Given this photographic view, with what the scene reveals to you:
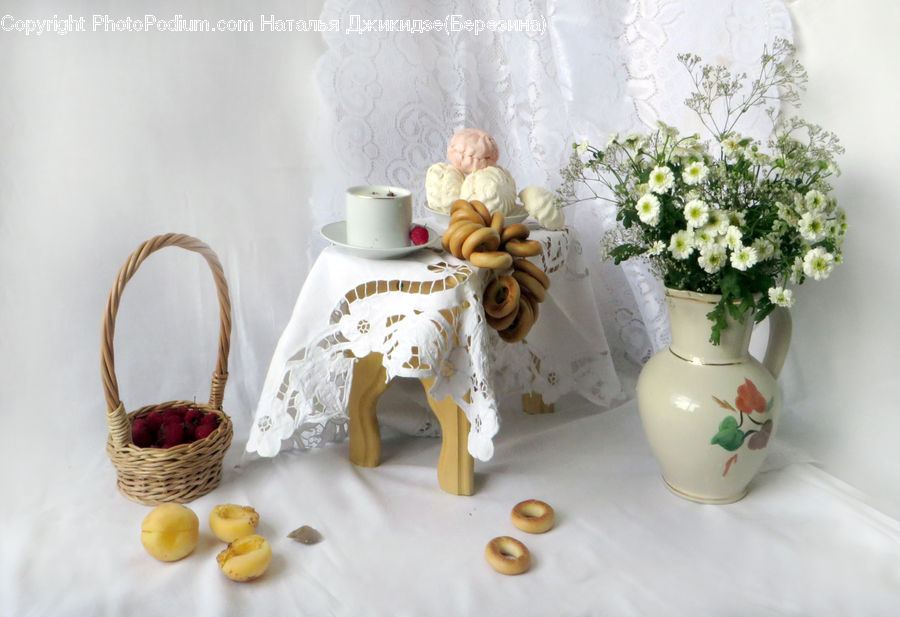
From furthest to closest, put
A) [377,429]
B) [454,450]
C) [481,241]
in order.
Answer: [377,429], [454,450], [481,241]

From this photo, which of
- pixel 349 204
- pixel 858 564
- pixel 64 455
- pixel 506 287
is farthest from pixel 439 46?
pixel 858 564

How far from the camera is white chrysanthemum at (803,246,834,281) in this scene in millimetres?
998

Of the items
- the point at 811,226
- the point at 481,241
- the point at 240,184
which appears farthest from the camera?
the point at 240,184

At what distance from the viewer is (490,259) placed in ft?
3.57

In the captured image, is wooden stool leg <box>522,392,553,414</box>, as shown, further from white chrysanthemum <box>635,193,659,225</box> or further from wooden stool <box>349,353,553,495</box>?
white chrysanthemum <box>635,193,659,225</box>

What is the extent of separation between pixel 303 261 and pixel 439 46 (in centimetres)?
55

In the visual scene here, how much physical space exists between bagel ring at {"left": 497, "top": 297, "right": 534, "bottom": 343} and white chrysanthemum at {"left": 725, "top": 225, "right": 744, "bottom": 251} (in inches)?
12.4

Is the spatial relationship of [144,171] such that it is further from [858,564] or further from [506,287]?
[858,564]

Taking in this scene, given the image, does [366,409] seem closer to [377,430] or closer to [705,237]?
[377,430]

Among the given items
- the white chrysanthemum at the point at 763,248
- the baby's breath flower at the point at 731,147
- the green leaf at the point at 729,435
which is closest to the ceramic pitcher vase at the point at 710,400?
the green leaf at the point at 729,435

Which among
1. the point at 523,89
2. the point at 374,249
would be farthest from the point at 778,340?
the point at 523,89

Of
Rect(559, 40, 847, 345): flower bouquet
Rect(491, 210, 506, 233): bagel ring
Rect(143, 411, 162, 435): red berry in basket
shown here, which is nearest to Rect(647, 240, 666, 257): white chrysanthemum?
Rect(559, 40, 847, 345): flower bouquet

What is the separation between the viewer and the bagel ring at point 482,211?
1.17 metres

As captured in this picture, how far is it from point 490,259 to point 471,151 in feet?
1.02
